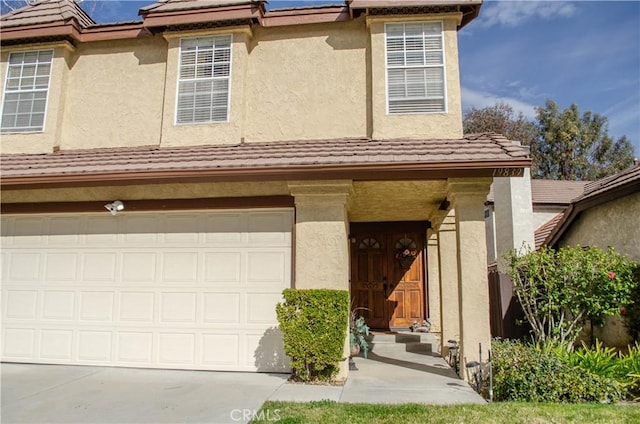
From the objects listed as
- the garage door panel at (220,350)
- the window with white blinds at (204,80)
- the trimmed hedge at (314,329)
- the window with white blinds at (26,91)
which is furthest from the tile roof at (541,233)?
the window with white blinds at (26,91)

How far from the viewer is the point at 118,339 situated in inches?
323

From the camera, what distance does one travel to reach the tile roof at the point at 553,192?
59.3ft

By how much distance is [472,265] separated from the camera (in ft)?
24.0

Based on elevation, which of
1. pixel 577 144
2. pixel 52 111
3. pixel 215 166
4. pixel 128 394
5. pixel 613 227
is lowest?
pixel 128 394

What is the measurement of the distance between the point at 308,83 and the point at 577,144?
29.7 metres

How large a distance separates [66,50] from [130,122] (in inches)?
87.9

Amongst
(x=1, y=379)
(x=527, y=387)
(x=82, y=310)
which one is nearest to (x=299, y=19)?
(x=82, y=310)

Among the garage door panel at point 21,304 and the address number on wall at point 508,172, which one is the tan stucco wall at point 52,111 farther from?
the address number on wall at point 508,172

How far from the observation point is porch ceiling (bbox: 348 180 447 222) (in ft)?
27.0

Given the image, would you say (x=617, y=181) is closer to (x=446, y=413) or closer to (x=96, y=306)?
(x=446, y=413)

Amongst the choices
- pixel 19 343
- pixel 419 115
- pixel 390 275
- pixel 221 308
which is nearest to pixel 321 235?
pixel 221 308

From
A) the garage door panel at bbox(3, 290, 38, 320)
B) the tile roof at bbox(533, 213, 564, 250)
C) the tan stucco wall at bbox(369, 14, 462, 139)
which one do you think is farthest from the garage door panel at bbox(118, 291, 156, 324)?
the tile roof at bbox(533, 213, 564, 250)

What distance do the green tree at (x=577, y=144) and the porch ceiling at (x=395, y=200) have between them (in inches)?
981

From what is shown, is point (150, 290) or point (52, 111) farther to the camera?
point (52, 111)
